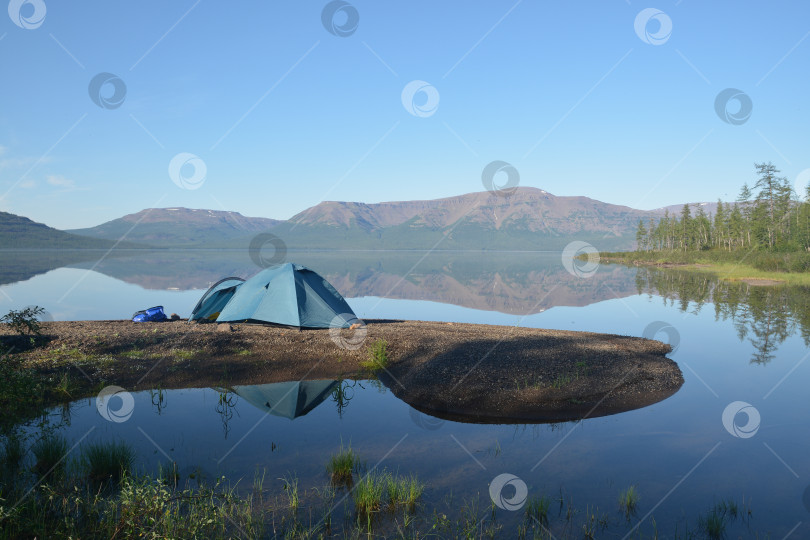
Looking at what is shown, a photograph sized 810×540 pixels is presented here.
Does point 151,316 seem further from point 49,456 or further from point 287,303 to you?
point 49,456

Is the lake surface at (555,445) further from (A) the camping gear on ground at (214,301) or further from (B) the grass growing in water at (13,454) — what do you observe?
(A) the camping gear on ground at (214,301)

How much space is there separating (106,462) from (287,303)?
11282 millimetres

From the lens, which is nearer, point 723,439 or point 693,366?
point 723,439

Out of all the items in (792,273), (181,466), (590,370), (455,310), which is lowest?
(181,466)

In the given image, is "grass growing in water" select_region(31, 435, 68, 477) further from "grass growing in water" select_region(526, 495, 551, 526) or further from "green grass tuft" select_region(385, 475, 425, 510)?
"grass growing in water" select_region(526, 495, 551, 526)

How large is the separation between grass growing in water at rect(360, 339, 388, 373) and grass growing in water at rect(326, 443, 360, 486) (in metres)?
6.38

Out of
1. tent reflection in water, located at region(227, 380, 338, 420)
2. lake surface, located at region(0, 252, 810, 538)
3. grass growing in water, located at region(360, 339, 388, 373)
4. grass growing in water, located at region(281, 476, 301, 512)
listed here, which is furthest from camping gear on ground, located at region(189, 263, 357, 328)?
grass growing in water, located at region(281, 476, 301, 512)

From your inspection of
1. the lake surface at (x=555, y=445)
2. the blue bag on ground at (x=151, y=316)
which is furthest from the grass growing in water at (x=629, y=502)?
the blue bag on ground at (x=151, y=316)

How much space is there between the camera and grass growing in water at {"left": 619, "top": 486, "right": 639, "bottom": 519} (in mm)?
6836

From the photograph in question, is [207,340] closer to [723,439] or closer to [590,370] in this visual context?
[590,370]

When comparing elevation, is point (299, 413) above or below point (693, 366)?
below

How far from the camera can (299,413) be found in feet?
35.7

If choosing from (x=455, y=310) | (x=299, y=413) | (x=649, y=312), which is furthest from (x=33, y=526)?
(x=649, y=312)

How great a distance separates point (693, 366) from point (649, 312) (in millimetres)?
15017
